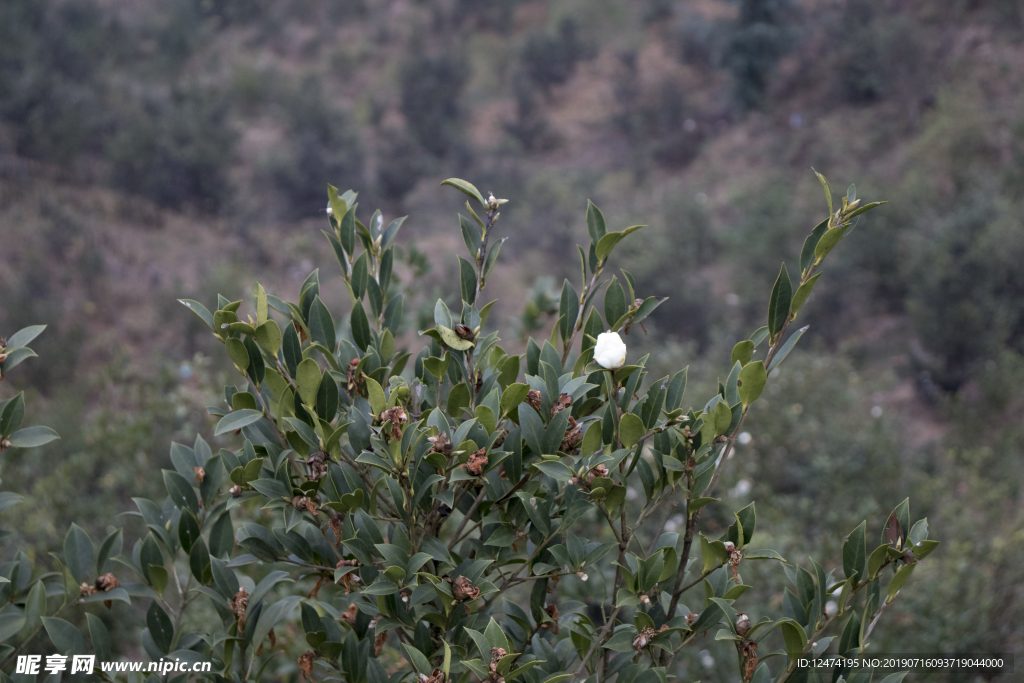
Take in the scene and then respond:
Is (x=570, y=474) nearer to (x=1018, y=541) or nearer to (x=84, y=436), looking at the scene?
(x=1018, y=541)

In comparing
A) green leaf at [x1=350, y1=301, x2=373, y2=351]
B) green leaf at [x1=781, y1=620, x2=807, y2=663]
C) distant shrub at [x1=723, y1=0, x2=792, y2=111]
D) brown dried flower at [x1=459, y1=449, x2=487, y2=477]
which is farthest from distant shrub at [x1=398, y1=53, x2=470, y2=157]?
green leaf at [x1=781, y1=620, x2=807, y2=663]

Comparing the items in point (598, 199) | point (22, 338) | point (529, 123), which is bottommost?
point (598, 199)

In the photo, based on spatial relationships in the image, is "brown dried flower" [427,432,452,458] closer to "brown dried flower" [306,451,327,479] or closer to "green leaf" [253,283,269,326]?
"brown dried flower" [306,451,327,479]

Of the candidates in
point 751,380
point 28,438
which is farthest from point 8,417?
point 751,380

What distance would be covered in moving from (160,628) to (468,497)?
25.0 inches

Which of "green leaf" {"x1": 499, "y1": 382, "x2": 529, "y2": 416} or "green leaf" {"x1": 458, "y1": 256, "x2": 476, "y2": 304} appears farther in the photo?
"green leaf" {"x1": 458, "y1": 256, "x2": 476, "y2": 304}

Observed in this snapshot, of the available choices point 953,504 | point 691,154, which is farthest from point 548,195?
point 953,504

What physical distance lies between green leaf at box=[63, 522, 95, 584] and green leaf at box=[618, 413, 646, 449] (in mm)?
1027

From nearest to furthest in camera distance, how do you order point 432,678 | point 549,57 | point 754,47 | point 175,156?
point 432,678, point 175,156, point 754,47, point 549,57

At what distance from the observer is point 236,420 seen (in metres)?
1.08

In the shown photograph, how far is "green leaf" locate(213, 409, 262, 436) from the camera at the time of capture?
1052mm

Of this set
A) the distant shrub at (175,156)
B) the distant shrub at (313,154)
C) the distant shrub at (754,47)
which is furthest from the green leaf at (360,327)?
the distant shrub at (754,47)

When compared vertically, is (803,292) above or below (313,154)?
above

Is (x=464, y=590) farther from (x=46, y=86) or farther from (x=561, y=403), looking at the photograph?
(x=46, y=86)
